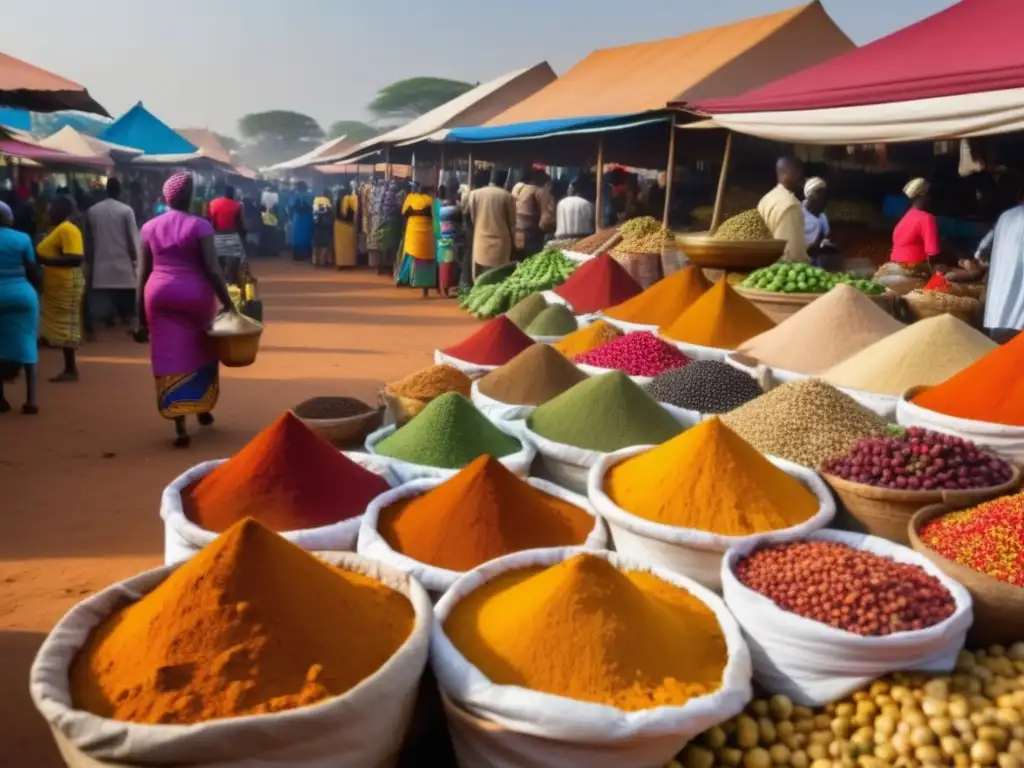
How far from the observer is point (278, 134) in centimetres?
6384

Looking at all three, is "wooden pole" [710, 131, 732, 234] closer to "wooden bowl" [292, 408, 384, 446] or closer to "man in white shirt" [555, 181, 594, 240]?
"man in white shirt" [555, 181, 594, 240]

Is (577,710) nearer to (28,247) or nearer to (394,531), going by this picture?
Result: (394,531)

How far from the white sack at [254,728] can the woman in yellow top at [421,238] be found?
853 centimetres

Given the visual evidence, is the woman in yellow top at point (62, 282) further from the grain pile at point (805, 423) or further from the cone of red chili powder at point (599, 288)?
the grain pile at point (805, 423)

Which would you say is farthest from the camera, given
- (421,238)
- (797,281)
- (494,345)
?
(421,238)

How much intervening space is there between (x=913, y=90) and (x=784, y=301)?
1.24 meters

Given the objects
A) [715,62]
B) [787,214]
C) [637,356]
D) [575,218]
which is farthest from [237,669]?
[715,62]

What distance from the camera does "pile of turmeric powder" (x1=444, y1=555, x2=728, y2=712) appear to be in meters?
1.36

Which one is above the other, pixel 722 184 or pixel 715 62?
pixel 715 62

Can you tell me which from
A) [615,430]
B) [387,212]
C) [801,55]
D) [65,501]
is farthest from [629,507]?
[387,212]

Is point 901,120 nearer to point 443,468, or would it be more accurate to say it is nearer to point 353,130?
point 443,468

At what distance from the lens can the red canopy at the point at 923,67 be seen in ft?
12.1

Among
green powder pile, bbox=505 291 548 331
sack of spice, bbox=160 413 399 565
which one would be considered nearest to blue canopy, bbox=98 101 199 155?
green powder pile, bbox=505 291 548 331

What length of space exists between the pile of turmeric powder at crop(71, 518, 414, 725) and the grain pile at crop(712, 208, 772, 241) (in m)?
3.21
